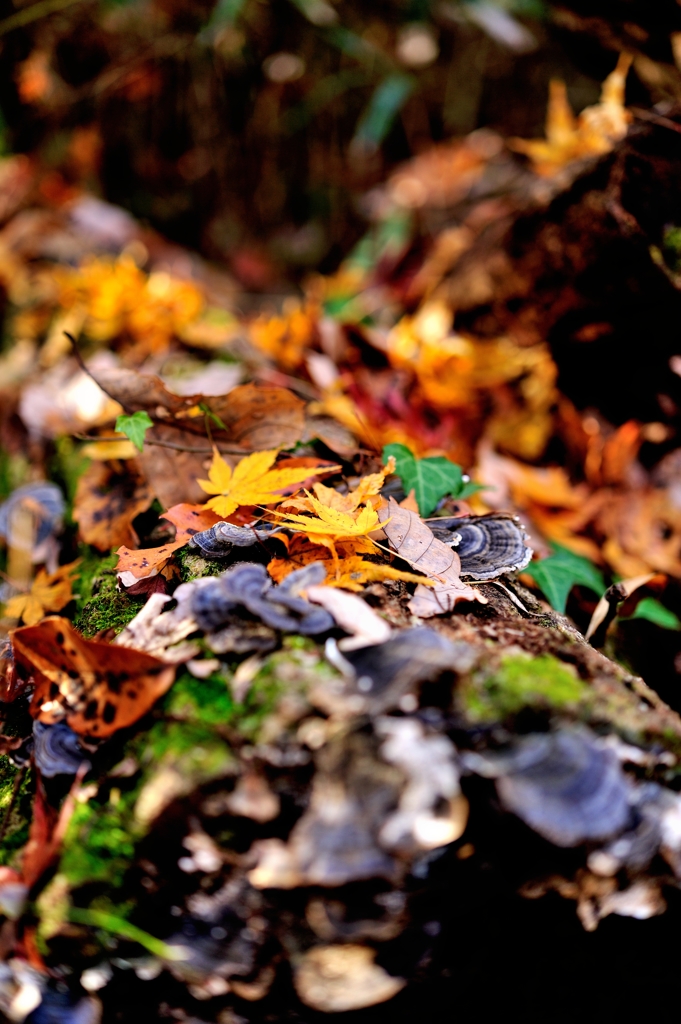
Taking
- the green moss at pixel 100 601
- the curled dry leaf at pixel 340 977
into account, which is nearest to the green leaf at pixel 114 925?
the curled dry leaf at pixel 340 977

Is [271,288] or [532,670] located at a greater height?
[532,670]

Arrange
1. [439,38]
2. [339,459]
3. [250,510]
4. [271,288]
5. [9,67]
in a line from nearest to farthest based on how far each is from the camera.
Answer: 1. [250,510]
2. [339,459]
3. [9,67]
4. [439,38]
5. [271,288]

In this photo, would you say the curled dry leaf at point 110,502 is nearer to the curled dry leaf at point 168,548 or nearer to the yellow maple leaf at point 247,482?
the curled dry leaf at point 168,548

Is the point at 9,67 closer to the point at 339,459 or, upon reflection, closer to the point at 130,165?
the point at 130,165

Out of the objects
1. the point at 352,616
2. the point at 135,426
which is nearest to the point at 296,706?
the point at 352,616

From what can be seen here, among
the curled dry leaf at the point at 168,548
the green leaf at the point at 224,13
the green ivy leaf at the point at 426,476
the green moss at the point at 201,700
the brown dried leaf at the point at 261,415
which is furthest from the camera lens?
the green leaf at the point at 224,13

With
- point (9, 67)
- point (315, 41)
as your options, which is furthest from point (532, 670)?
point (9, 67)

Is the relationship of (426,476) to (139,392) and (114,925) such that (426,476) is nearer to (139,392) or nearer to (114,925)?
(139,392)

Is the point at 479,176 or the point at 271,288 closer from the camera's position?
the point at 479,176
